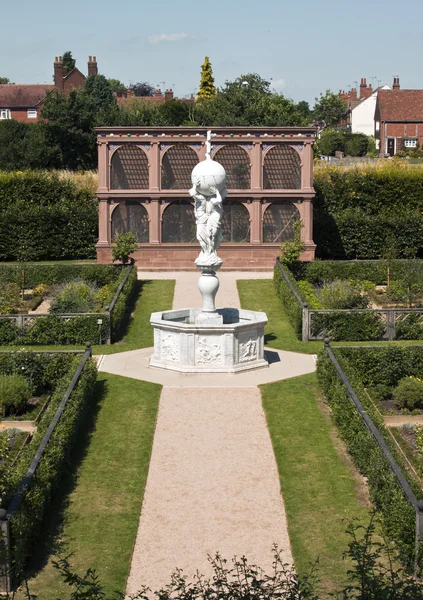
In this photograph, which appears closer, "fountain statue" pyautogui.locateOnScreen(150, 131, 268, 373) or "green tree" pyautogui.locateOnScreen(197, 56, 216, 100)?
"fountain statue" pyautogui.locateOnScreen(150, 131, 268, 373)

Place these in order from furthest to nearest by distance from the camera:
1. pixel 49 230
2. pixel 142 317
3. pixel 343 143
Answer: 1. pixel 343 143
2. pixel 49 230
3. pixel 142 317

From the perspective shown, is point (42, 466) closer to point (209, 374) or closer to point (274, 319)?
point (209, 374)

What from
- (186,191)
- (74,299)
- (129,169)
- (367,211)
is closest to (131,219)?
(129,169)

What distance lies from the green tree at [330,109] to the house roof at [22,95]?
99.7 ft

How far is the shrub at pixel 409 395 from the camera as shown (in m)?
21.1

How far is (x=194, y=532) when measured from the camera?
14898 mm

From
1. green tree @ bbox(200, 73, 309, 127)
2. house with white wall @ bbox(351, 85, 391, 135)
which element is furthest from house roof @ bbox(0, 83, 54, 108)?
house with white wall @ bbox(351, 85, 391, 135)

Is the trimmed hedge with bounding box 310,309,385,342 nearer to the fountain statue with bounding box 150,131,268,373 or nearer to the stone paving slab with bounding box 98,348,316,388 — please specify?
the stone paving slab with bounding box 98,348,316,388

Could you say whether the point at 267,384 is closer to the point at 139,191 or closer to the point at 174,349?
the point at 174,349

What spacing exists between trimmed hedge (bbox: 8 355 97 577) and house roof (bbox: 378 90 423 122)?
213ft

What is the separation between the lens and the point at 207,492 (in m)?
16.5

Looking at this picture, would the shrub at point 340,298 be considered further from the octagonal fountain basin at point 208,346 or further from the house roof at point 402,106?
the house roof at point 402,106

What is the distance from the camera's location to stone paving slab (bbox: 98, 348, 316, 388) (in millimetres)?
23344

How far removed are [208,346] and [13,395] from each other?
533 centimetres
